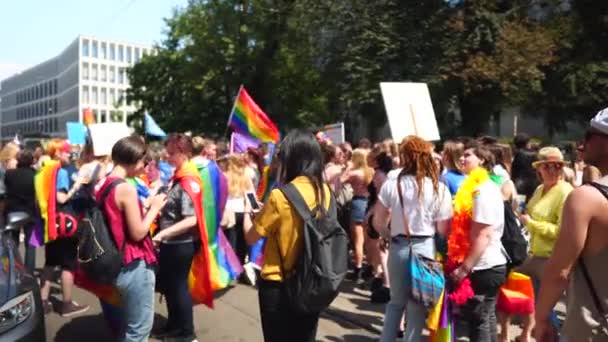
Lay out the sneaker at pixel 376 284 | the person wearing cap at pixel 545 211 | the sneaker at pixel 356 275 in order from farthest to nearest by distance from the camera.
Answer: the sneaker at pixel 356 275 < the sneaker at pixel 376 284 < the person wearing cap at pixel 545 211

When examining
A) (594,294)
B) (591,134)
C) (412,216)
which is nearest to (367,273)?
(412,216)

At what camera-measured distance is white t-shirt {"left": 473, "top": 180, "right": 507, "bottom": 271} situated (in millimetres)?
4801

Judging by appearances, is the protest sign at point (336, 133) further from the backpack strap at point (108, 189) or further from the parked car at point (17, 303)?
the parked car at point (17, 303)

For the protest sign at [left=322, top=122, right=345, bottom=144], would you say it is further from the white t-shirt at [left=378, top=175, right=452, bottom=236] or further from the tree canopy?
the tree canopy

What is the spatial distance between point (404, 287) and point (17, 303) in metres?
2.67

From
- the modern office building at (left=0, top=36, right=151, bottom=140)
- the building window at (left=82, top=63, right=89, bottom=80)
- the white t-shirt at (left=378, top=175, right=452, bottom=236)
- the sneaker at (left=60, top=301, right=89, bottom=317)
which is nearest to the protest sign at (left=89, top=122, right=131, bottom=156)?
the sneaker at (left=60, top=301, right=89, bottom=317)

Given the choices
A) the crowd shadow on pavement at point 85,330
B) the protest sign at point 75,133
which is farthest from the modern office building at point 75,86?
the crowd shadow on pavement at point 85,330

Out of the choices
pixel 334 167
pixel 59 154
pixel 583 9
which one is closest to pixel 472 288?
pixel 334 167

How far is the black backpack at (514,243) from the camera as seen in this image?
18.8 feet

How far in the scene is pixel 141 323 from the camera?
4703 millimetres

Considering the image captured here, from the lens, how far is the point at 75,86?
114500mm

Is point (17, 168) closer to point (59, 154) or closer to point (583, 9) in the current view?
point (59, 154)

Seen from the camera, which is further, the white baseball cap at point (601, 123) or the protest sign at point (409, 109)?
the protest sign at point (409, 109)

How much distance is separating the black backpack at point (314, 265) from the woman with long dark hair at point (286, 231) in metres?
0.04
